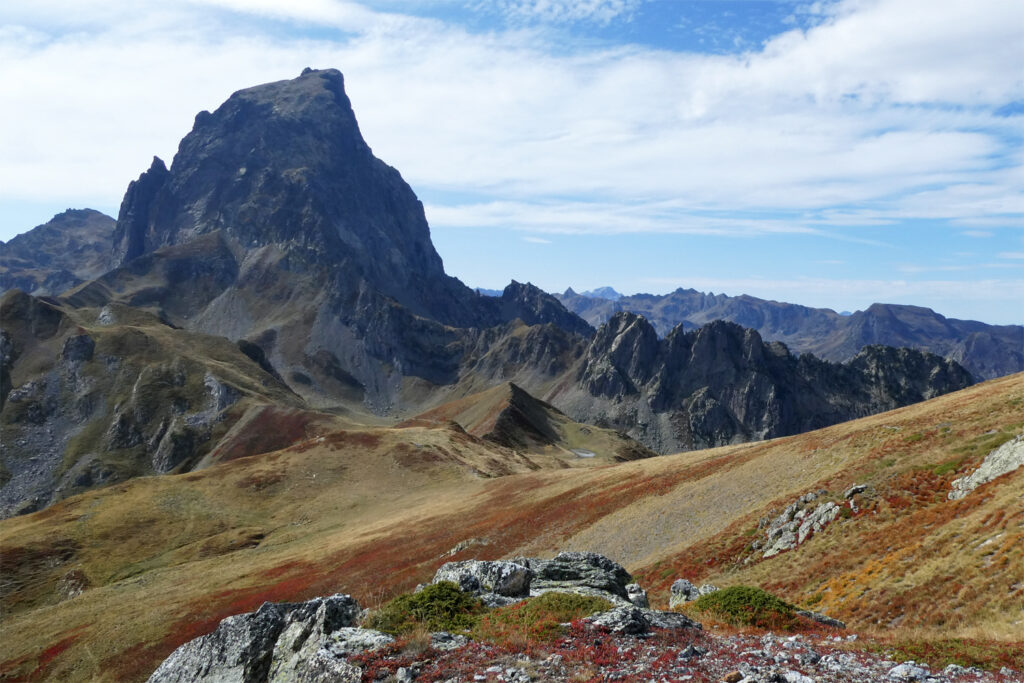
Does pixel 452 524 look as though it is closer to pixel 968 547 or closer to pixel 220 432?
pixel 968 547

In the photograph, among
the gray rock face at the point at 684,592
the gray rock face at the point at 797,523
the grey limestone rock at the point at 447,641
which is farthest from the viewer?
the gray rock face at the point at 797,523

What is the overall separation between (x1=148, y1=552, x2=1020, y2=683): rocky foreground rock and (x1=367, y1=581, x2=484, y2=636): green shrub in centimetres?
88

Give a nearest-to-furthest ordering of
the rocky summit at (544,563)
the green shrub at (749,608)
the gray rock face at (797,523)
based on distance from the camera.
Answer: the rocky summit at (544,563) → the green shrub at (749,608) → the gray rock face at (797,523)

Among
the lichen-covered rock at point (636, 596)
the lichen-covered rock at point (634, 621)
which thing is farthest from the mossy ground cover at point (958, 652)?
the lichen-covered rock at point (636, 596)

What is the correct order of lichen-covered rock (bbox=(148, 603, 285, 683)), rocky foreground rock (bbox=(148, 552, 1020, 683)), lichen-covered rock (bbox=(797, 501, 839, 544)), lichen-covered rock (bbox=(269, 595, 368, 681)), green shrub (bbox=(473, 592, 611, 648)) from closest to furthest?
rocky foreground rock (bbox=(148, 552, 1020, 683)) → green shrub (bbox=(473, 592, 611, 648)) → lichen-covered rock (bbox=(269, 595, 368, 681)) → lichen-covered rock (bbox=(148, 603, 285, 683)) → lichen-covered rock (bbox=(797, 501, 839, 544))

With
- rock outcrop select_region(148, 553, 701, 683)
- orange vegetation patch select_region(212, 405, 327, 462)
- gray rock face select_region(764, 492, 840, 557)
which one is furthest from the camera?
orange vegetation patch select_region(212, 405, 327, 462)

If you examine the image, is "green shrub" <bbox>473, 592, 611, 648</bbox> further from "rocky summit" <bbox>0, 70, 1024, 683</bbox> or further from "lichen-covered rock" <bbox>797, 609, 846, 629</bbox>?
"lichen-covered rock" <bbox>797, 609, 846, 629</bbox>

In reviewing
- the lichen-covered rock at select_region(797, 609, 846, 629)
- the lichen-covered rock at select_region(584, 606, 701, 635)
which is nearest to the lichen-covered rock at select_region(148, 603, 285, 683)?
the lichen-covered rock at select_region(584, 606, 701, 635)

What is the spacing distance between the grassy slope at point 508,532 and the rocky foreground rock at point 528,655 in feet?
17.6

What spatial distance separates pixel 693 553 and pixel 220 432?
156m

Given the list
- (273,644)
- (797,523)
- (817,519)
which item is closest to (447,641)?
(273,644)

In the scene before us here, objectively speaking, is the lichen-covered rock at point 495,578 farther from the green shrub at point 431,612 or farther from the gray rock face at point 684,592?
the gray rock face at point 684,592

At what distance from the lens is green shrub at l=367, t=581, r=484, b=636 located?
18344 millimetres

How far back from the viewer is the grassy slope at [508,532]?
943 inches
